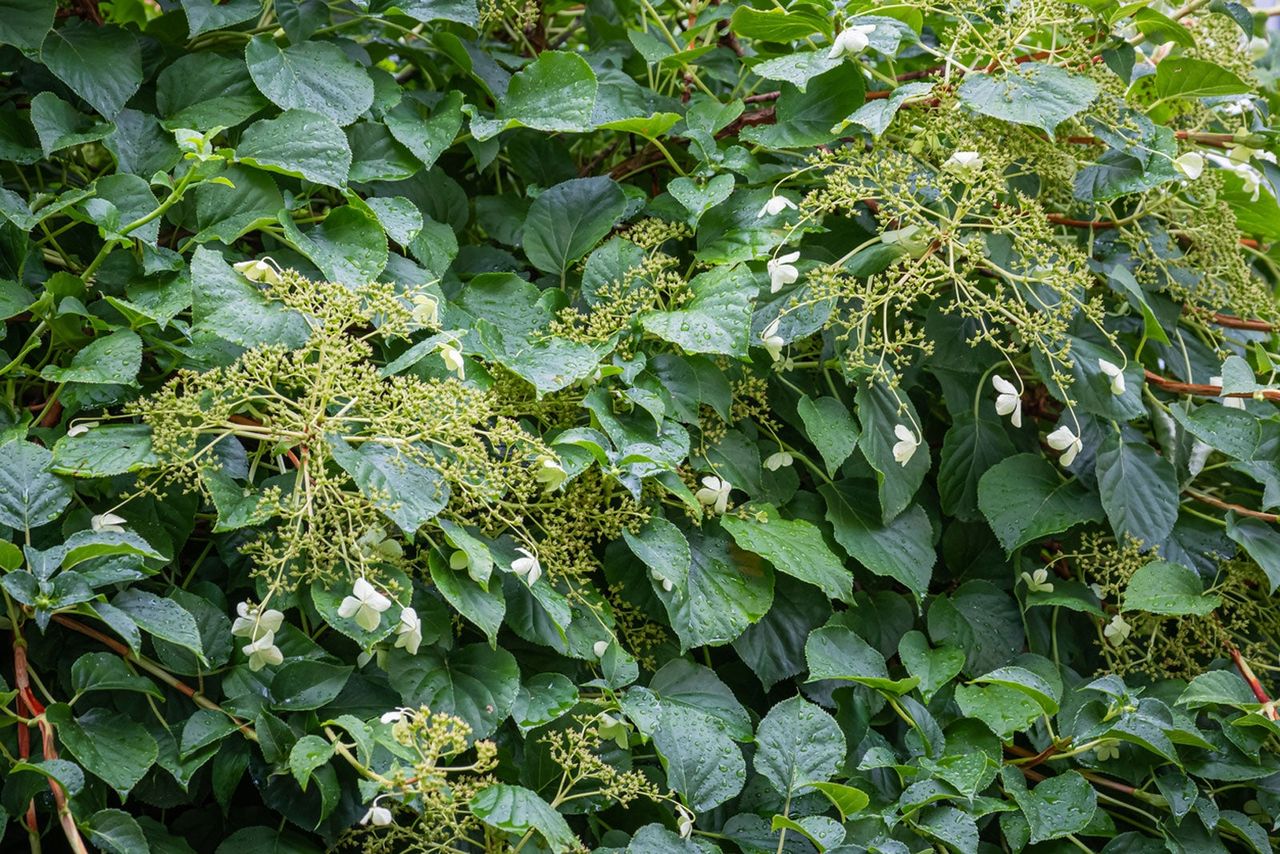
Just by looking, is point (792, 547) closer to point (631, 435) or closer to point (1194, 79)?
point (631, 435)

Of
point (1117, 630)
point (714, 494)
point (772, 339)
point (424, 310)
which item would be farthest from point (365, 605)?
point (1117, 630)

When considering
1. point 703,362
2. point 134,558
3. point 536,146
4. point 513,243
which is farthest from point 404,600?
point 536,146

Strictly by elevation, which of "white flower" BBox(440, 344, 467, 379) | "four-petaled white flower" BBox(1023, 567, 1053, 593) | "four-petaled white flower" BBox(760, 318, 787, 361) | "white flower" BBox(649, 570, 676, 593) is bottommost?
"four-petaled white flower" BBox(1023, 567, 1053, 593)

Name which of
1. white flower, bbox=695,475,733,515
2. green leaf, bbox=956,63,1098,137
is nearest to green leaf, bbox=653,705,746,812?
white flower, bbox=695,475,733,515

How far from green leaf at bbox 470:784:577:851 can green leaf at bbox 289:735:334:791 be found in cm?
13

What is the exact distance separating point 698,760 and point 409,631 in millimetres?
301

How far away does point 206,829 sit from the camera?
108 cm

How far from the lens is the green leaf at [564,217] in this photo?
4.29ft

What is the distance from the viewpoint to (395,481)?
0.97 meters

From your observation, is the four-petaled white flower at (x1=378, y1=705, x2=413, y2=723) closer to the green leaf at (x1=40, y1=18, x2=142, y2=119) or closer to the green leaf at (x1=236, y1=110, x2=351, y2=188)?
the green leaf at (x1=236, y1=110, x2=351, y2=188)

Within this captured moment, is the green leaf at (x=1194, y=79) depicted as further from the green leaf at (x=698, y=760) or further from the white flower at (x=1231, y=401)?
the green leaf at (x=698, y=760)

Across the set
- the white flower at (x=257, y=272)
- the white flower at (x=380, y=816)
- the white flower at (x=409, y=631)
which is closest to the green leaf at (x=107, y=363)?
the white flower at (x=257, y=272)

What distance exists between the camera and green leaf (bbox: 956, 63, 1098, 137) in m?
1.19

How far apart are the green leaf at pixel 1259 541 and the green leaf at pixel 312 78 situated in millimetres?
1078
